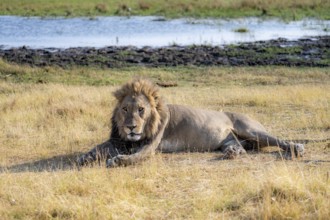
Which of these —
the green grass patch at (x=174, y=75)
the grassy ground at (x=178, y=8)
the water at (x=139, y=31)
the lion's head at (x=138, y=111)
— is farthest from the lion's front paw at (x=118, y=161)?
the grassy ground at (x=178, y=8)

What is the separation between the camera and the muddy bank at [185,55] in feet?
84.7

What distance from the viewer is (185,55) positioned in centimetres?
2717

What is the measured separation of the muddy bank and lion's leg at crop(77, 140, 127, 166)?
16.3 meters

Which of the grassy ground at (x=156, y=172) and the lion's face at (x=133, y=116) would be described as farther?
the lion's face at (x=133, y=116)

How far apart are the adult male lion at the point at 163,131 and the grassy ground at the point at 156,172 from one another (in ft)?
0.77

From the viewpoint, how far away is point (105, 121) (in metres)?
12.6

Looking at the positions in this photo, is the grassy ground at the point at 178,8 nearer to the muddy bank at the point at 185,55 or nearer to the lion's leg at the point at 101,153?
the muddy bank at the point at 185,55

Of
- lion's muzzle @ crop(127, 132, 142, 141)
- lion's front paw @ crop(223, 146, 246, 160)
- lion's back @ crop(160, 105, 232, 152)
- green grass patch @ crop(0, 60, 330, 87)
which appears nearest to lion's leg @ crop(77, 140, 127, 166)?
lion's muzzle @ crop(127, 132, 142, 141)

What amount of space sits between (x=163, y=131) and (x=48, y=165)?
5.41 ft

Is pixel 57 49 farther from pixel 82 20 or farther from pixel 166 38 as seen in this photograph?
pixel 82 20

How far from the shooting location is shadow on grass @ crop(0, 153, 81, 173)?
883 centimetres

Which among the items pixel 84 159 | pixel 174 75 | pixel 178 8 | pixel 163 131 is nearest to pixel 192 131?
pixel 163 131

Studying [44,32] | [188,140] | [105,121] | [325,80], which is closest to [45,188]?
[188,140]

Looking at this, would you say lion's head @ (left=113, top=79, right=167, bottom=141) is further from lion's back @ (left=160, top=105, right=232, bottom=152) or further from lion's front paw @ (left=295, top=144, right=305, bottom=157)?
lion's front paw @ (left=295, top=144, right=305, bottom=157)
